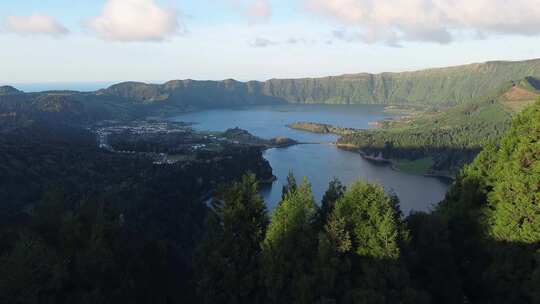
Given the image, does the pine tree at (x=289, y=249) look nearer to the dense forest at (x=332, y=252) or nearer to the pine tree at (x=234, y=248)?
the dense forest at (x=332, y=252)

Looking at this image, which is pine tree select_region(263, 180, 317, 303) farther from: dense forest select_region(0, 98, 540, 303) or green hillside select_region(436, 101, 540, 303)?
green hillside select_region(436, 101, 540, 303)

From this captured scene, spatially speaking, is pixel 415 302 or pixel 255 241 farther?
pixel 255 241

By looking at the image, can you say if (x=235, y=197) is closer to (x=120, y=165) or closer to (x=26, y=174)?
(x=26, y=174)

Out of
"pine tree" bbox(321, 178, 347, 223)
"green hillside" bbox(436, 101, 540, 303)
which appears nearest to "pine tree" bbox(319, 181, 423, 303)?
"pine tree" bbox(321, 178, 347, 223)

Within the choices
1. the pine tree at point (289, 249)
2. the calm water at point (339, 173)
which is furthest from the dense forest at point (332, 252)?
the calm water at point (339, 173)

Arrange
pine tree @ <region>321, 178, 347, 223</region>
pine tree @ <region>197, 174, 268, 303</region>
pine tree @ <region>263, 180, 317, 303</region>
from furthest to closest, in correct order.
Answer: pine tree @ <region>321, 178, 347, 223</region>, pine tree @ <region>197, 174, 268, 303</region>, pine tree @ <region>263, 180, 317, 303</region>

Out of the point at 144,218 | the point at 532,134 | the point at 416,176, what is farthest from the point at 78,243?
the point at 416,176

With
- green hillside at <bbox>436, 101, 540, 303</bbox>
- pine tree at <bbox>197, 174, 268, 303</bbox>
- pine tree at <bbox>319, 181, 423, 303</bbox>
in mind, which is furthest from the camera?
pine tree at <bbox>197, 174, 268, 303</bbox>

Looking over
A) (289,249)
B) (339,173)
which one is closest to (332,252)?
(289,249)
